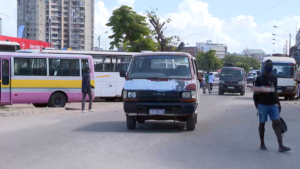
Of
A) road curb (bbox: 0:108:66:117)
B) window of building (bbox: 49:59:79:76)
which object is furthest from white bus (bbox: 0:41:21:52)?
road curb (bbox: 0:108:66:117)

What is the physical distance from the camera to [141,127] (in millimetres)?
12273

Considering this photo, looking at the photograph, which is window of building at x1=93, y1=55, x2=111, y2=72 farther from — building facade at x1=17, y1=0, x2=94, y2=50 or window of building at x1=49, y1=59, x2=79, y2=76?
building facade at x1=17, y1=0, x2=94, y2=50

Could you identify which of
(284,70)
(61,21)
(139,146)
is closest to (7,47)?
(284,70)

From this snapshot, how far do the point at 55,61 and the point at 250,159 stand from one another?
1360cm

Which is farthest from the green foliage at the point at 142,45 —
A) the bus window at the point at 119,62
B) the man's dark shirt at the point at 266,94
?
the man's dark shirt at the point at 266,94

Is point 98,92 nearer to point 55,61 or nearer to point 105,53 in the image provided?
point 105,53

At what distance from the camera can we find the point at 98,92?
2458 cm

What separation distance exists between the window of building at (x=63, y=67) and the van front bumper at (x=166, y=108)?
370 inches

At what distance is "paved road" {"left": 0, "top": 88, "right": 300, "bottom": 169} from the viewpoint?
7387 mm

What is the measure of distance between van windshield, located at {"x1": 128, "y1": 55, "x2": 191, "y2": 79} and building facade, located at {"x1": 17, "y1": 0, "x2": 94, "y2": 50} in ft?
380

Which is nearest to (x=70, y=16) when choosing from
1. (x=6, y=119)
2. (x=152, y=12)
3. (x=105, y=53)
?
(x=152, y=12)

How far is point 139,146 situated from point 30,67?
445 inches

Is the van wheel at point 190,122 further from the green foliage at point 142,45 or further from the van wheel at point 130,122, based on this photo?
the green foliage at point 142,45

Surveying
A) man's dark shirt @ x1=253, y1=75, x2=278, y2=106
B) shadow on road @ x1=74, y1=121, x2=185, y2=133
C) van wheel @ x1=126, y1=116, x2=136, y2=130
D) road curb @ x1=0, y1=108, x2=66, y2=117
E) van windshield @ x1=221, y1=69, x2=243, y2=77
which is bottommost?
road curb @ x1=0, y1=108, x2=66, y2=117
